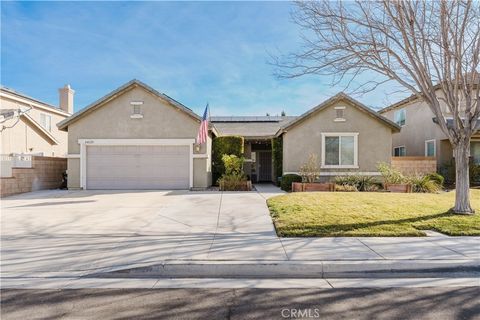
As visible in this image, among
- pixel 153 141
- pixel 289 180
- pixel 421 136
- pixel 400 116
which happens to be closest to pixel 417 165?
pixel 421 136

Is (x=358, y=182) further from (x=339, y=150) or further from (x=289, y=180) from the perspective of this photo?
(x=289, y=180)

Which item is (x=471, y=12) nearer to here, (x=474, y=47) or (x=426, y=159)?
(x=474, y=47)

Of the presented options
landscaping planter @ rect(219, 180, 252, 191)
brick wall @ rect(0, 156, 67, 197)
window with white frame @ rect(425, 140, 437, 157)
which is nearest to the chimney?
brick wall @ rect(0, 156, 67, 197)

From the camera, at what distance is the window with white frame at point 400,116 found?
24.1m

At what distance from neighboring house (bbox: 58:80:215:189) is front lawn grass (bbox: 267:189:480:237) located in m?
6.95

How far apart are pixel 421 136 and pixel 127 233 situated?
21.3m

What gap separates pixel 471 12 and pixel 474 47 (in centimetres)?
92

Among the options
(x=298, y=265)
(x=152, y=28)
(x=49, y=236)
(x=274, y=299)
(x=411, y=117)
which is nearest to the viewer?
(x=274, y=299)

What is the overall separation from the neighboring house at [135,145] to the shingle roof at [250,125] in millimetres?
5311

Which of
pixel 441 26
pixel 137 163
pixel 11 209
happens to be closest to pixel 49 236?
pixel 11 209

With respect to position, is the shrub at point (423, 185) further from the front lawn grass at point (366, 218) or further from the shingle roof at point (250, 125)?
the shingle roof at point (250, 125)

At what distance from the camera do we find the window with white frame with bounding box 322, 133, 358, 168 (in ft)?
56.4

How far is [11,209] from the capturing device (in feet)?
35.8

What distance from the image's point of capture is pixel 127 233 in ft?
24.6
